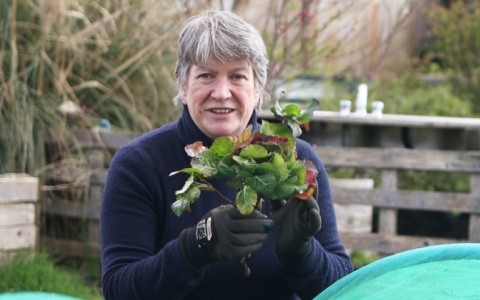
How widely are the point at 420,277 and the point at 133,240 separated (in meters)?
0.84

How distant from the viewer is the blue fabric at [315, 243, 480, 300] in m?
2.47

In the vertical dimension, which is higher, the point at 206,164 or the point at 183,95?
the point at 183,95

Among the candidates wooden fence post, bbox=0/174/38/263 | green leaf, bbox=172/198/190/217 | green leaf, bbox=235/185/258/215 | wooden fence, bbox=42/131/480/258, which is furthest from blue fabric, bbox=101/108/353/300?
wooden fence, bbox=42/131/480/258

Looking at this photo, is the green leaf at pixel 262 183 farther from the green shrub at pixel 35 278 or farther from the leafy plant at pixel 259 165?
the green shrub at pixel 35 278

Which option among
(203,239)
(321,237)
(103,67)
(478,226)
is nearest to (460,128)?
(478,226)

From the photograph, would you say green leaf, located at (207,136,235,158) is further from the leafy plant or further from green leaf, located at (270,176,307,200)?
green leaf, located at (270,176,307,200)

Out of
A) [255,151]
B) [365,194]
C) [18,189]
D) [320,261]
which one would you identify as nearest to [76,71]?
[18,189]

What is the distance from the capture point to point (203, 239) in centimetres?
257

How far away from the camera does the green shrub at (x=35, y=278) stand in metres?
5.49

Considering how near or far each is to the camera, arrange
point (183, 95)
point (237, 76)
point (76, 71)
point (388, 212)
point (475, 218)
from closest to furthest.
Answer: point (237, 76)
point (183, 95)
point (475, 218)
point (388, 212)
point (76, 71)

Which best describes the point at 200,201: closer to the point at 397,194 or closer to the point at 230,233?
the point at 230,233

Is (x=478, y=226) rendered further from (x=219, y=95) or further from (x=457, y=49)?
(x=457, y=49)

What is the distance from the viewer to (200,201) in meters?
2.98

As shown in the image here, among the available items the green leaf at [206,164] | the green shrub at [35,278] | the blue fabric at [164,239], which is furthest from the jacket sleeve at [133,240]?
the green shrub at [35,278]
